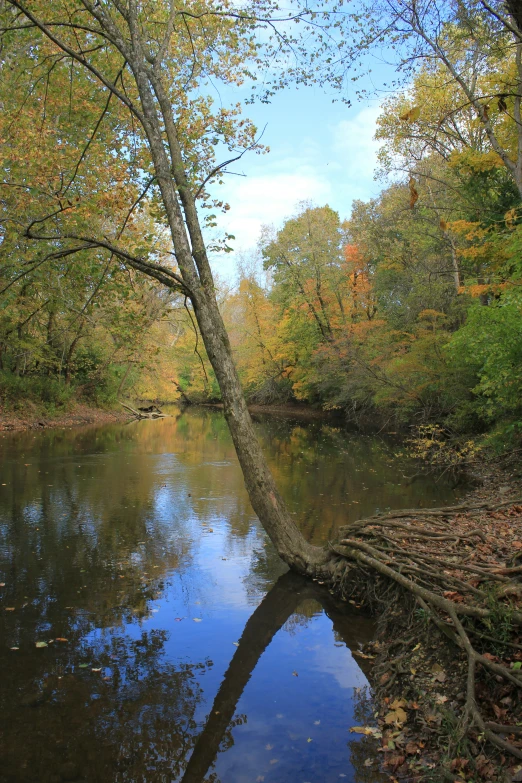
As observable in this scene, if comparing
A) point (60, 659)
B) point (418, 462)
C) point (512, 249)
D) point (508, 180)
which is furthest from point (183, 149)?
point (418, 462)

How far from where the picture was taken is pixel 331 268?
33.2 metres

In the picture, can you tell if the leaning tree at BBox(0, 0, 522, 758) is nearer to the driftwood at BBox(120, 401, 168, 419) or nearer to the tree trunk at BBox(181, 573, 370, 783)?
the tree trunk at BBox(181, 573, 370, 783)

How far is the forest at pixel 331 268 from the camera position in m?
9.16

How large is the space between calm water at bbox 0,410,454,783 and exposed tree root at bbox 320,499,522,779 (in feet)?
1.92

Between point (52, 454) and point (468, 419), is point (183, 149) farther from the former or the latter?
point (468, 419)

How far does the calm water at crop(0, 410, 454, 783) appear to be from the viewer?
3928mm

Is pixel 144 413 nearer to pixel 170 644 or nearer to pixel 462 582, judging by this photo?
pixel 170 644

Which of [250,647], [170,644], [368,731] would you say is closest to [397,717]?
[368,731]

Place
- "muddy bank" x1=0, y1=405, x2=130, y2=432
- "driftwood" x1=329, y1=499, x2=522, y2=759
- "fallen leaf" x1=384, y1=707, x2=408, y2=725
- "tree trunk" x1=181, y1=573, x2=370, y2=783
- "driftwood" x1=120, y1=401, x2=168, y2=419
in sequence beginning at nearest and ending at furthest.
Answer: "driftwood" x1=329, y1=499, x2=522, y2=759, "tree trunk" x1=181, y1=573, x2=370, y2=783, "fallen leaf" x1=384, y1=707, x2=408, y2=725, "muddy bank" x1=0, y1=405, x2=130, y2=432, "driftwood" x1=120, y1=401, x2=168, y2=419

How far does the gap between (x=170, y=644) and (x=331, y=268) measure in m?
29.8

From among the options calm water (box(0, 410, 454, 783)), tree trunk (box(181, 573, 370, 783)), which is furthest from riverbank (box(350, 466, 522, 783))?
tree trunk (box(181, 573, 370, 783))

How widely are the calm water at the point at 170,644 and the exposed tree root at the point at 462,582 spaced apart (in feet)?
1.92

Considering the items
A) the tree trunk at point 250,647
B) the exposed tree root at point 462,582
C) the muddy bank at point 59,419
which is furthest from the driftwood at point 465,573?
the muddy bank at point 59,419

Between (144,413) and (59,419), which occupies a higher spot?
(59,419)
